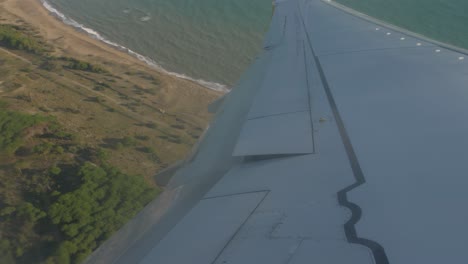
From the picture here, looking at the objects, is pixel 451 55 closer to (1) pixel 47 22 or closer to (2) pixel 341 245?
(2) pixel 341 245

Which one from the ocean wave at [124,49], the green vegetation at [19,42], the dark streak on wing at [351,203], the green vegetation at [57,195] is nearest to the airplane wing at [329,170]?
the dark streak on wing at [351,203]

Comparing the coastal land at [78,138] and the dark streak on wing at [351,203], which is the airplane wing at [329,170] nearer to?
the dark streak on wing at [351,203]

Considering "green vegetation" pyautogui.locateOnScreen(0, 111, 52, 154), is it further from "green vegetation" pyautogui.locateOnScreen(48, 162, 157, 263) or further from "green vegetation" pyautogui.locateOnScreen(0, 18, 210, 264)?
"green vegetation" pyautogui.locateOnScreen(48, 162, 157, 263)

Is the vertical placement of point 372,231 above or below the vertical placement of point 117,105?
above

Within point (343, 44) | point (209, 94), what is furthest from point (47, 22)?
point (343, 44)

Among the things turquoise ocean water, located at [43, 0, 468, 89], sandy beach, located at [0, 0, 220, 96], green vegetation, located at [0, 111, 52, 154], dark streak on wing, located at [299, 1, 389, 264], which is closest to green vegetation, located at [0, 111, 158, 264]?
green vegetation, located at [0, 111, 52, 154]

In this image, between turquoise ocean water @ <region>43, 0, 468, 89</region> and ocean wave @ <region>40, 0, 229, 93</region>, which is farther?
turquoise ocean water @ <region>43, 0, 468, 89</region>
